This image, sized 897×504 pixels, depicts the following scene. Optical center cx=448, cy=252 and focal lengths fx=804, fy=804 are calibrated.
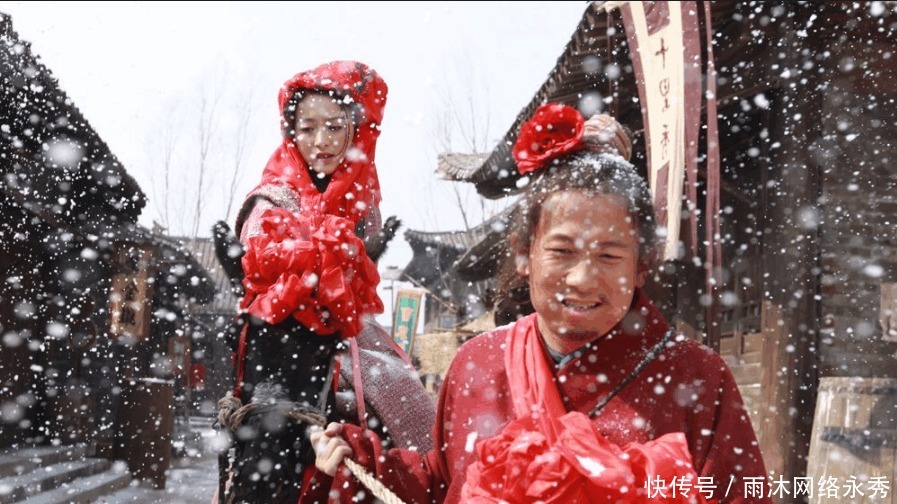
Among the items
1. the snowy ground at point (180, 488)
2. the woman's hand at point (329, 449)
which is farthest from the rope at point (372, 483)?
the snowy ground at point (180, 488)

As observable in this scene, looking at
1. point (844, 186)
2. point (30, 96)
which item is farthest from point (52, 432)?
point (844, 186)

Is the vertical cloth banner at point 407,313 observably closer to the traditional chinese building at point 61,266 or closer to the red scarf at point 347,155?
the traditional chinese building at point 61,266

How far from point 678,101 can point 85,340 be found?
38.0ft

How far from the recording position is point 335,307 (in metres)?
2.60

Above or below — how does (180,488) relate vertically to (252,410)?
below

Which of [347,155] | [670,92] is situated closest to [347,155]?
[347,155]

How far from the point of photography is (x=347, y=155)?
3.07m

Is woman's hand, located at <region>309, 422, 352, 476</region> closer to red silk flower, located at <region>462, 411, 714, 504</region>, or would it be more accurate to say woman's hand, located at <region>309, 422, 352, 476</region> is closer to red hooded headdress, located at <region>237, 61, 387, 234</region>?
red silk flower, located at <region>462, 411, 714, 504</region>

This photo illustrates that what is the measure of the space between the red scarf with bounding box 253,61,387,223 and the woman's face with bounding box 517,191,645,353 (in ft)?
3.66

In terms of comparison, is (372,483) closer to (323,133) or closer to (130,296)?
(323,133)

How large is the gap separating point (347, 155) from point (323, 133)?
121mm

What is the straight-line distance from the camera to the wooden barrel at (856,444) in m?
4.38

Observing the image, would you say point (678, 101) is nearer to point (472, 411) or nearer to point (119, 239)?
point (472, 411)

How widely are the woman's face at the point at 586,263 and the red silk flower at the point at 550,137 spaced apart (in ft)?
0.38
